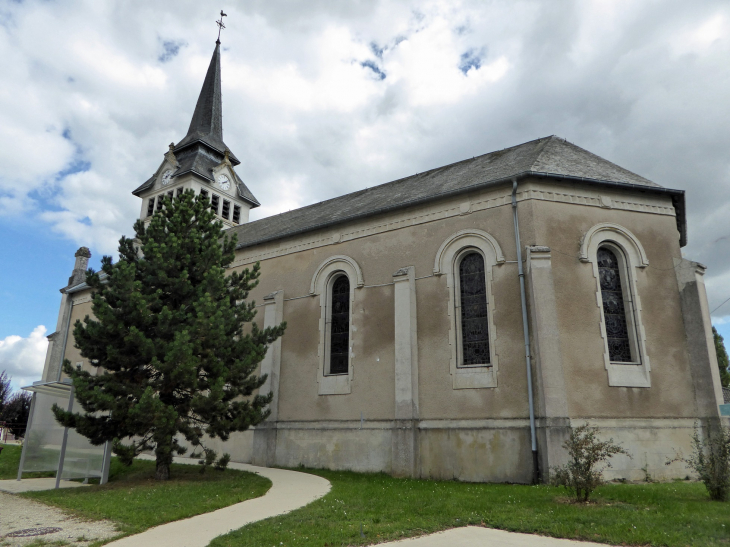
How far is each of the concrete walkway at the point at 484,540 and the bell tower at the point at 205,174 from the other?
2772 cm

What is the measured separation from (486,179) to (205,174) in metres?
21.7

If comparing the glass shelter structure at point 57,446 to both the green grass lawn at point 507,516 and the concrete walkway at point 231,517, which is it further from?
the green grass lawn at point 507,516

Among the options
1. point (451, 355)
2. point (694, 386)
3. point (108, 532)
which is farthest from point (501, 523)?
point (694, 386)

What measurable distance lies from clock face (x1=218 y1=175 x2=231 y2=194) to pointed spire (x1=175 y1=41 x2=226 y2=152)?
2424 mm

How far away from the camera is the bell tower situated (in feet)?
108

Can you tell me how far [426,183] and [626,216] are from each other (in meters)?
7.25

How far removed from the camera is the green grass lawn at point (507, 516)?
283 inches

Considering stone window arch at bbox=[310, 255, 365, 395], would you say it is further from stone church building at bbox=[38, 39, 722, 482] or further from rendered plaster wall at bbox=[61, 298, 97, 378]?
rendered plaster wall at bbox=[61, 298, 97, 378]

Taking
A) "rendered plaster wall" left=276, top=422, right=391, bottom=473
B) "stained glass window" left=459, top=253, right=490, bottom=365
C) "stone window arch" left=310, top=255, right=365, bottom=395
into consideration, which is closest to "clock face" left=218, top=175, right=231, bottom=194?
"stone window arch" left=310, top=255, right=365, bottom=395

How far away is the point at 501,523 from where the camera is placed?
7.99 meters

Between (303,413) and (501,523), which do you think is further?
(303,413)

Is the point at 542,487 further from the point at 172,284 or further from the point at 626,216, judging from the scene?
the point at 172,284

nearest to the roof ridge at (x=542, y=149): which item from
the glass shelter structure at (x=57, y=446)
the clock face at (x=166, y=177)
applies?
the glass shelter structure at (x=57, y=446)

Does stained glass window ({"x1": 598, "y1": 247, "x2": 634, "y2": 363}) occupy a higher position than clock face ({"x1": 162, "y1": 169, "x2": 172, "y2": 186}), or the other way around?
clock face ({"x1": 162, "y1": 169, "x2": 172, "y2": 186})
